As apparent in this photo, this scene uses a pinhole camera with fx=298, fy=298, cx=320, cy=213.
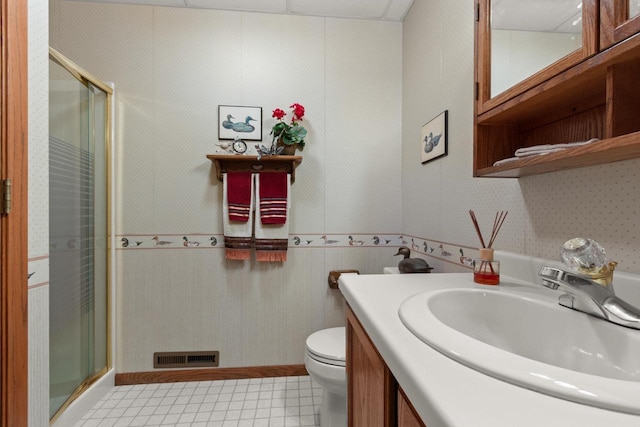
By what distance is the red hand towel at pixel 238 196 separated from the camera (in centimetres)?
178

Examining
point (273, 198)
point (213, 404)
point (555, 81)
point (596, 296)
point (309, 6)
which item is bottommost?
point (213, 404)

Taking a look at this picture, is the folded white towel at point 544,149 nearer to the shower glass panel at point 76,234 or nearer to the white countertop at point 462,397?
the white countertop at point 462,397

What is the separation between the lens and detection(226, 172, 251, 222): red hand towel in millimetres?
1778

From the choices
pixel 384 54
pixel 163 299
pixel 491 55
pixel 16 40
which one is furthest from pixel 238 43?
pixel 163 299

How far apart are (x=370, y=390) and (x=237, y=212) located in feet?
4.31

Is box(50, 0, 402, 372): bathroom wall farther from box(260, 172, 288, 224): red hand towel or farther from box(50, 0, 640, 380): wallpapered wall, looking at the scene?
box(260, 172, 288, 224): red hand towel

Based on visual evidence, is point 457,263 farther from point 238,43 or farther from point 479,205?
point 238,43

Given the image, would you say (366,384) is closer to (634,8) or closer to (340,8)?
(634,8)

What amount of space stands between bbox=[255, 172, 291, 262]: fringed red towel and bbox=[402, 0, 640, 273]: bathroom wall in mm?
776

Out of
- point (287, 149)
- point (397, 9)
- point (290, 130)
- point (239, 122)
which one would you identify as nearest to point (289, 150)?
point (287, 149)

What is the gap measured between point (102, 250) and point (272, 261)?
96 centimetres

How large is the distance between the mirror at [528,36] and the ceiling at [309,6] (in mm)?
1149

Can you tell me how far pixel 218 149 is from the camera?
6.03 feet

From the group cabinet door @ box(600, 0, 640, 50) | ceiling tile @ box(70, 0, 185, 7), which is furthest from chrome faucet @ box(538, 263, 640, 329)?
ceiling tile @ box(70, 0, 185, 7)
